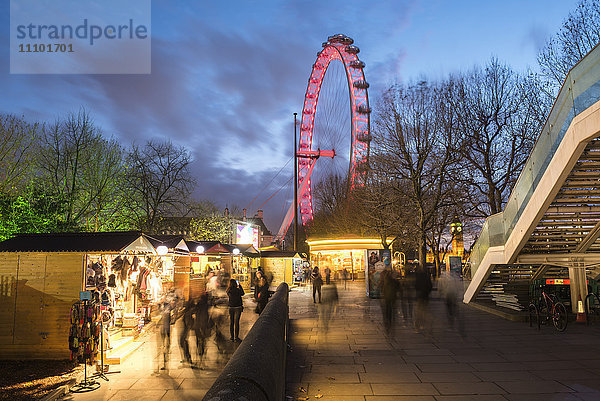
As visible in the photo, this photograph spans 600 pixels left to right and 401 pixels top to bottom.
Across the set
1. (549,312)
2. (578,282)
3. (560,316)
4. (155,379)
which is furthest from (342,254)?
(155,379)

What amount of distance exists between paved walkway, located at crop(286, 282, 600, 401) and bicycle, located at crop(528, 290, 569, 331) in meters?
0.27

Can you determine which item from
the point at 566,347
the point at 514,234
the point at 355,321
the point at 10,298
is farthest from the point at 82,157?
the point at 566,347

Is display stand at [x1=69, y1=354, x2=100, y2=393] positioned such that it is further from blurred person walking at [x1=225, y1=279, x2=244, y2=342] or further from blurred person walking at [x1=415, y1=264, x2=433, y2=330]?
blurred person walking at [x1=415, y1=264, x2=433, y2=330]

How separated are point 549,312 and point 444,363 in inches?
223

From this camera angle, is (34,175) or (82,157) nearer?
(34,175)

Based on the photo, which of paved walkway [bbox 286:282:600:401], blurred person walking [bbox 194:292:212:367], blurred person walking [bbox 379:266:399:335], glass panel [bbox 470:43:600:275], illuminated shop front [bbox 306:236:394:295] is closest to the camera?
paved walkway [bbox 286:282:600:401]

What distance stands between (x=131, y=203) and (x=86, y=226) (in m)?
3.83

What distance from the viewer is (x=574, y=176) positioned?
1014cm

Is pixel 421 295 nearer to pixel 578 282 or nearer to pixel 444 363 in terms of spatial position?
pixel 444 363

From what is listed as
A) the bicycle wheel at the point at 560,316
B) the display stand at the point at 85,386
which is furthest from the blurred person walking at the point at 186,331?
the bicycle wheel at the point at 560,316

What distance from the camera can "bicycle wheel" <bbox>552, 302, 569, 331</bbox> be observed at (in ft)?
36.5

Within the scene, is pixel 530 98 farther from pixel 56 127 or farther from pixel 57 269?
pixel 56 127

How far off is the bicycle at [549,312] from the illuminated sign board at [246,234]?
72.2 feet

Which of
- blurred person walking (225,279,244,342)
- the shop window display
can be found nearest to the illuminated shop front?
the shop window display
